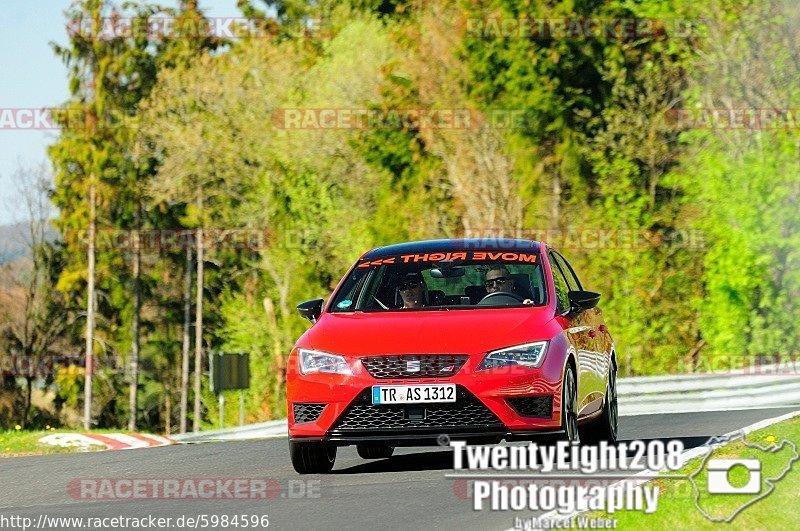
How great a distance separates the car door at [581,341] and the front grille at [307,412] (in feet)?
6.23

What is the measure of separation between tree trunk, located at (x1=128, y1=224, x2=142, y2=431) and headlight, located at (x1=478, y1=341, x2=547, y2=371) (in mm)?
56222

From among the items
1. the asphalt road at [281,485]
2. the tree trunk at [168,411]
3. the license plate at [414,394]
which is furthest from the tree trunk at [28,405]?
the license plate at [414,394]

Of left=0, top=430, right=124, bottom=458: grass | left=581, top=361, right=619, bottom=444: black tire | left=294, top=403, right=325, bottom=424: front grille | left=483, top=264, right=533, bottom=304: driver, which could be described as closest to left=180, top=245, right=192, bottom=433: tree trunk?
left=0, top=430, right=124, bottom=458: grass

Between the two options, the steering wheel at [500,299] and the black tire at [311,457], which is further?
the steering wheel at [500,299]

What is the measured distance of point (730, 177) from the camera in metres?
35.3

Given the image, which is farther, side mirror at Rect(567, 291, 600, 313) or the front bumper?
side mirror at Rect(567, 291, 600, 313)

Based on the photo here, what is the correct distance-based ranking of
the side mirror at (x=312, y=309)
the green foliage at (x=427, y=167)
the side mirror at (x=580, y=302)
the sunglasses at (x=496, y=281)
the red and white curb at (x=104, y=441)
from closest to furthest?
the side mirror at (x=580, y=302)
the side mirror at (x=312, y=309)
the sunglasses at (x=496, y=281)
the red and white curb at (x=104, y=441)
the green foliage at (x=427, y=167)

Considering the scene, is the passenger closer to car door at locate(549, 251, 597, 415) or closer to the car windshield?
the car windshield

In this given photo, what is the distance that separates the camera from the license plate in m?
11.0

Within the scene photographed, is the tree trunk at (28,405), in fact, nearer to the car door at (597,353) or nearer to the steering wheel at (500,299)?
the car door at (597,353)

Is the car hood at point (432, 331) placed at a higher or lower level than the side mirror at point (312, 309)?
lower

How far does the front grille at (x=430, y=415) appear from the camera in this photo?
36.1 feet

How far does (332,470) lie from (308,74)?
1755 inches

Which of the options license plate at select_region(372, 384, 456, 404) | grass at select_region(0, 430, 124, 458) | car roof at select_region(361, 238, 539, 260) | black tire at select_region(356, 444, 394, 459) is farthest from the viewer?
grass at select_region(0, 430, 124, 458)
